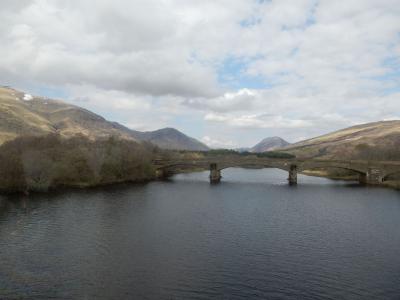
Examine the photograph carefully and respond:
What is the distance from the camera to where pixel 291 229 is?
55.6 m

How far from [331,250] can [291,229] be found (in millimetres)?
11149

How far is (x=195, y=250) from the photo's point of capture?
4388cm

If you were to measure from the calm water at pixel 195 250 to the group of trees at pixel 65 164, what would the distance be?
13.4m

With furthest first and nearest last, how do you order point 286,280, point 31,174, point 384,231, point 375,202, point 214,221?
point 31,174 → point 375,202 → point 214,221 → point 384,231 → point 286,280

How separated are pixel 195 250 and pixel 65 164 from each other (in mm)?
70782

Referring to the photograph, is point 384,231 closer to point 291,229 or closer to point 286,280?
point 291,229

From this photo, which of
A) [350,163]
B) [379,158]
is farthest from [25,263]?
[379,158]

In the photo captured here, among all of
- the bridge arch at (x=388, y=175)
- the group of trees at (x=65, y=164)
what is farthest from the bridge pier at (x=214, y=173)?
the bridge arch at (x=388, y=175)

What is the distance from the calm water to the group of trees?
13.4m

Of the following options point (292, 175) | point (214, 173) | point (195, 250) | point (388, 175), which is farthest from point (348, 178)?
point (195, 250)

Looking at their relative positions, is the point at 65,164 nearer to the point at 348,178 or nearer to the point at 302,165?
the point at 302,165

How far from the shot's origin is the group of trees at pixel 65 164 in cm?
9012

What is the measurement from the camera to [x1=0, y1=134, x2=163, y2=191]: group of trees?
90.1m

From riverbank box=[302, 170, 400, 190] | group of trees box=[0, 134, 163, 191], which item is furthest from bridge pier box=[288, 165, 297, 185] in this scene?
group of trees box=[0, 134, 163, 191]
